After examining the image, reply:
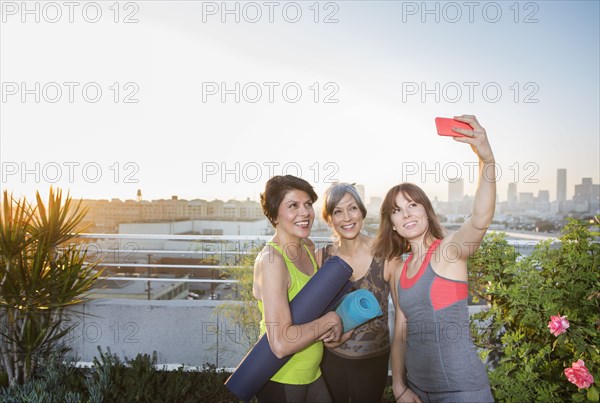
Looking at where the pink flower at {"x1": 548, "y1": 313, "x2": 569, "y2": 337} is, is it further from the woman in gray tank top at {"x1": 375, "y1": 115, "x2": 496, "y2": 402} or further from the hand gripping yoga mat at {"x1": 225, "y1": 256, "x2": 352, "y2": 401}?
the hand gripping yoga mat at {"x1": 225, "y1": 256, "x2": 352, "y2": 401}

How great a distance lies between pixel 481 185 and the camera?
1646 mm

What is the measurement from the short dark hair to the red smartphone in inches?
29.2

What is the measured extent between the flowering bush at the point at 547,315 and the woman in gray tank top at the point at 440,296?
2.80 ft

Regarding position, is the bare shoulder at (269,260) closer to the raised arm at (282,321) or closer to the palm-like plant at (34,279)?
the raised arm at (282,321)

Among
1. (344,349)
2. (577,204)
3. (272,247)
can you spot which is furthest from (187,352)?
(577,204)

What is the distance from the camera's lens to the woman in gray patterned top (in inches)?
90.5

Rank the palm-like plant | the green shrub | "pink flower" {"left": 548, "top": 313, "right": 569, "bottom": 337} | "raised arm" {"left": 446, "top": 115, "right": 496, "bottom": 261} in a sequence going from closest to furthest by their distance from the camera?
"raised arm" {"left": 446, "top": 115, "right": 496, "bottom": 261}, "pink flower" {"left": 548, "top": 313, "right": 569, "bottom": 337}, the green shrub, the palm-like plant

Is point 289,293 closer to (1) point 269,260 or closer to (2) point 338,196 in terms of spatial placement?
(1) point 269,260

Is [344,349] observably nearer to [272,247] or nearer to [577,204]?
[272,247]

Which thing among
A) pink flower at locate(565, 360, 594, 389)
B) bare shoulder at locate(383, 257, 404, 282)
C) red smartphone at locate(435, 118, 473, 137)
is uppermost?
red smartphone at locate(435, 118, 473, 137)

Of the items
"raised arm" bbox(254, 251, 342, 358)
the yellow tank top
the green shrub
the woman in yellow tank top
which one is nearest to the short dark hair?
the woman in yellow tank top

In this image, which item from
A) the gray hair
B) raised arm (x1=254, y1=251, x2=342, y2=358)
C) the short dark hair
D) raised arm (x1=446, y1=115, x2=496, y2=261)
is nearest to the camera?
raised arm (x1=446, y1=115, x2=496, y2=261)

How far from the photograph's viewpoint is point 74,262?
380cm

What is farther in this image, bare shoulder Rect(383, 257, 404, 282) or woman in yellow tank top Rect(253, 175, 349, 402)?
bare shoulder Rect(383, 257, 404, 282)
